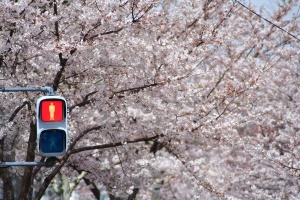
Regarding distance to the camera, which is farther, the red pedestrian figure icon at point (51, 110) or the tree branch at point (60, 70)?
the tree branch at point (60, 70)

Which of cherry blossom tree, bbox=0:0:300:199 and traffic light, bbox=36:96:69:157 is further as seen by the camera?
cherry blossom tree, bbox=0:0:300:199

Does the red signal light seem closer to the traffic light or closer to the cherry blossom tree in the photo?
the traffic light

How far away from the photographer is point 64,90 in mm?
13070

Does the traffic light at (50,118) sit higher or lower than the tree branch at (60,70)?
lower

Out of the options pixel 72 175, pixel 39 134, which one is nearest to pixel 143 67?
pixel 72 175

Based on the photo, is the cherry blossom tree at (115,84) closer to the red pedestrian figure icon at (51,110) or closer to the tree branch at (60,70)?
the tree branch at (60,70)

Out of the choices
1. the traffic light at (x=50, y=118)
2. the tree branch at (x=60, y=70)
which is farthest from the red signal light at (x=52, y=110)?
the tree branch at (x=60, y=70)

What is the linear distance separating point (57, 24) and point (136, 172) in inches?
207

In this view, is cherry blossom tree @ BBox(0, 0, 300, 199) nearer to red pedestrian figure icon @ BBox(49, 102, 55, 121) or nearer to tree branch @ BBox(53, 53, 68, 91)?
tree branch @ BBox(53, 53, 68, 91)

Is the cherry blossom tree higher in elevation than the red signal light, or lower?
higher

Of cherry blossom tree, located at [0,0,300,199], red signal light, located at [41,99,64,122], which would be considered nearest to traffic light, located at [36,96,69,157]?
red signal light, located at [41,99,64,122]

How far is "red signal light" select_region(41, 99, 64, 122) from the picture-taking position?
6797mm

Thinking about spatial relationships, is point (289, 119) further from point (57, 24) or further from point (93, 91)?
point (57, 24)

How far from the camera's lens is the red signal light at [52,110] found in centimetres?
680
